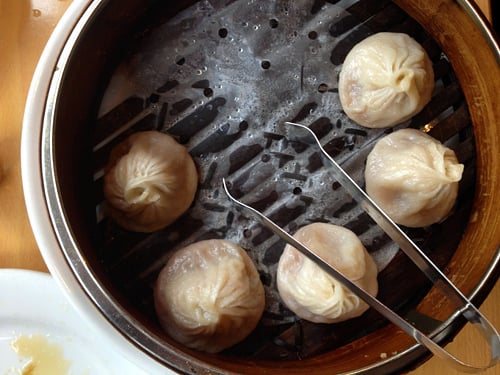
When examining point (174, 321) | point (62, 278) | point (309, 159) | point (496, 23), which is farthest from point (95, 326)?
point (496, 23)

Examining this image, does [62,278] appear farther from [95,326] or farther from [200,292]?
[200,292]

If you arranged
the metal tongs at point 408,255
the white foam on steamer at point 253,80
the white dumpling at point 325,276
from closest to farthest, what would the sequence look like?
the metal tongs at point 408,255 < the white dumpling at point 325,276 < the white foam on steamer at point 253,80

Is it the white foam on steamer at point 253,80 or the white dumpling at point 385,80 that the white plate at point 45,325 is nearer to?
the white foam on steamer at point 253,80

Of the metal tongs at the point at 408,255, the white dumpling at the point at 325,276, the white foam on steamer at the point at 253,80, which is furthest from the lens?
the white foam on steamer at the point at 253,80

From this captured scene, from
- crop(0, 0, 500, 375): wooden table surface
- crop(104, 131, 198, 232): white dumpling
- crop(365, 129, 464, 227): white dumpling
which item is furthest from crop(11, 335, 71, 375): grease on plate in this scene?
crop(365, 129, 464, 227): white dumpling

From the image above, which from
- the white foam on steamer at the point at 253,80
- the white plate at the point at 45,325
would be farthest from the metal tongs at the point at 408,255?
the white plate at the point at 45,325
